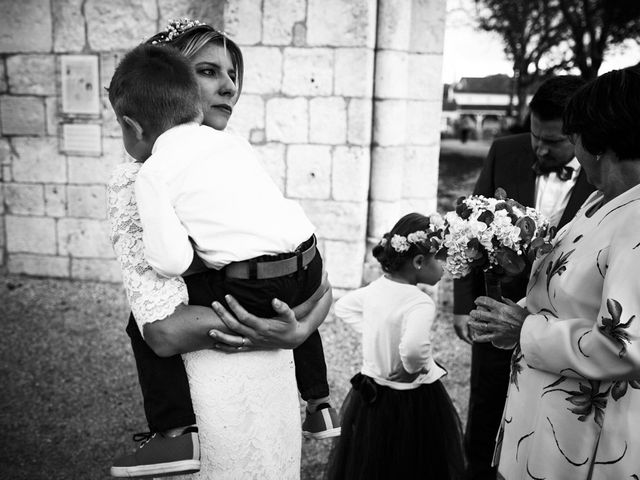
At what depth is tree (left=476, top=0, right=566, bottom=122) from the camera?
68.5 ft

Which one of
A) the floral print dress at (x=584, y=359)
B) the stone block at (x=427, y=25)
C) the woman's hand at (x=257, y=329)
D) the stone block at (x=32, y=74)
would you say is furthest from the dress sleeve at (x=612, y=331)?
the stone block at (x=32, y=74)

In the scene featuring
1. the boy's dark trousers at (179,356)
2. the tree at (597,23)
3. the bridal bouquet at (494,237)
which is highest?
the tree at (597,23)

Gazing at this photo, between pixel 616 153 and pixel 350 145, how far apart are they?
4.22m

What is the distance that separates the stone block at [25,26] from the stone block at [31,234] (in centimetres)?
187

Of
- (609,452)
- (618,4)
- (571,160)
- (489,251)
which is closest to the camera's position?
(609,452)

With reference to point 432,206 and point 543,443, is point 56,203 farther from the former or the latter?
point 543,443

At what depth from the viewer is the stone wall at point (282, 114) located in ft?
19.4

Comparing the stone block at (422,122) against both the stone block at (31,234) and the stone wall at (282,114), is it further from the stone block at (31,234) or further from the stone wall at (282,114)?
the stone block at (31,234)

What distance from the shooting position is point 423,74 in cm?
640

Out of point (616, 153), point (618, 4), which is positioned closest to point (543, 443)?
point (616, 153)

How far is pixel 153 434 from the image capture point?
1938 millimetres

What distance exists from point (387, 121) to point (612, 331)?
462 centimetres

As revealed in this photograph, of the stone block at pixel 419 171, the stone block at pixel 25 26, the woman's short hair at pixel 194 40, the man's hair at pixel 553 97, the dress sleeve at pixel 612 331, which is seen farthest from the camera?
the stone block at pixel 25 26

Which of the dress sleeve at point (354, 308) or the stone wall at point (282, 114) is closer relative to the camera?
the dress sleeve at point (354, 308)
